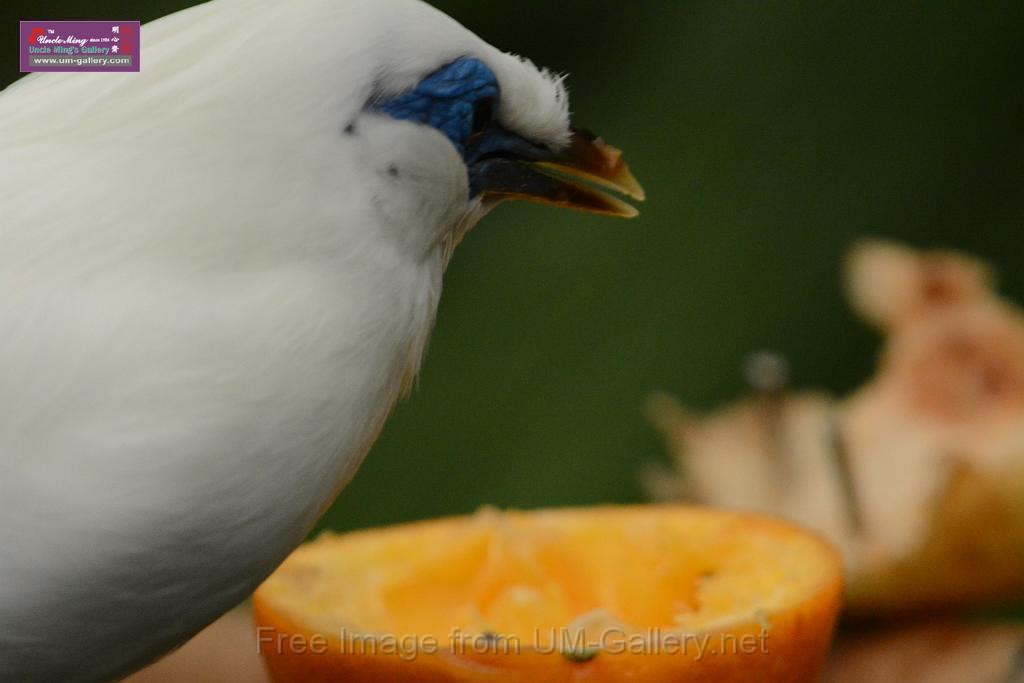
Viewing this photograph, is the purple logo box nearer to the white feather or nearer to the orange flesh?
the white feather

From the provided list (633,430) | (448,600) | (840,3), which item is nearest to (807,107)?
(840,3)

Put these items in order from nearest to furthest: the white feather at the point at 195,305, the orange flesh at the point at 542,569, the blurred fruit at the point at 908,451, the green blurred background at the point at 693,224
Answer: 1. the white feather at the point at 195,305
2. the orange flesh at the point at 542,569
3. the blurred fruit at the point at 908,451
4. the green blurred background at the point at 693,224

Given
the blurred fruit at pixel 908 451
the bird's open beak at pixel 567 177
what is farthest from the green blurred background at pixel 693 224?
the bird's open beak at pixel 567 177

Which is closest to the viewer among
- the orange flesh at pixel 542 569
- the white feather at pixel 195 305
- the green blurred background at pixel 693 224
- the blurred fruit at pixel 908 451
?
the white feather at pixel 195 305

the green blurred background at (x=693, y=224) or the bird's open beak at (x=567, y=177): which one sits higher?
Answer: the bird's open beak at (x=567, y=177)

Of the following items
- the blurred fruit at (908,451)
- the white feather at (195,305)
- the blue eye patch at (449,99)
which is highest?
the blue eye patch at (449,99)

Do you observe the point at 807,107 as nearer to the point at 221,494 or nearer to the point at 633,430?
the point at 633,430

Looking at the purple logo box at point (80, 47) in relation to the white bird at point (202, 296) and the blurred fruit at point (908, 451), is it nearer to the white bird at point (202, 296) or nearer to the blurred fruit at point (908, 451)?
the white bird at point (202, 296)

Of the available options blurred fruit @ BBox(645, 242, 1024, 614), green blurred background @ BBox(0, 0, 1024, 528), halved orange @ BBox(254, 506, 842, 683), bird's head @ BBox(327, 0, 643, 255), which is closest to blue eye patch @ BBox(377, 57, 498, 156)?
bird's head @ BBox(327, 0, 643, 255)
